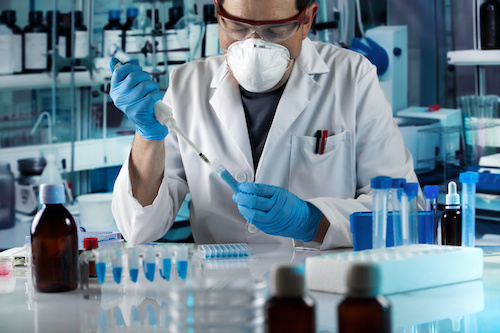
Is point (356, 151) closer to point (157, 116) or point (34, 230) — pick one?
point (157, 116)

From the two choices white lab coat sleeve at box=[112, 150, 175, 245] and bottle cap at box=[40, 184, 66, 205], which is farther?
white lab coat sleeve at box=[112, 150, 175, 245]

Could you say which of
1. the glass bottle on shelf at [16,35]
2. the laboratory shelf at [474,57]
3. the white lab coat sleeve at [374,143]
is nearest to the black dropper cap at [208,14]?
the glass bottle on shelf at [16,35]

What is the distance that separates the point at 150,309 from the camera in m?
1.08

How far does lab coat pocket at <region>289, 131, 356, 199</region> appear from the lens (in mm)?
2029

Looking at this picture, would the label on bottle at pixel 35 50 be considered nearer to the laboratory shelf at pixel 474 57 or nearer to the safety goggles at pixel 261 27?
the safety goggles at pixel 261 27

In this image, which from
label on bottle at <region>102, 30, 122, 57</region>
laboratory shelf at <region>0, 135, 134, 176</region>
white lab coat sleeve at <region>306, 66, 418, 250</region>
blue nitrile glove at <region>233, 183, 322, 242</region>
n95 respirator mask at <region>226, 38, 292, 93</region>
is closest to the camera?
blue nitrile glove at <region>233, 183, 322, 242</region>

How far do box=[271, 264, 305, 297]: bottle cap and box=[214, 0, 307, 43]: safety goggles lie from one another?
1304 millimetres

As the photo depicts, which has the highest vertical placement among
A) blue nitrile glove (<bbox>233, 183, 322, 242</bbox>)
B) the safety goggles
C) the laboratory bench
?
the safety goggles

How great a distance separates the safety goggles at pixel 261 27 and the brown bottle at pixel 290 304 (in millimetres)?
1301

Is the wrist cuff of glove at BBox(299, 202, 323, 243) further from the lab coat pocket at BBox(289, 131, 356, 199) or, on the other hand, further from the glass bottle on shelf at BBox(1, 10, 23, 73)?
the glass bottle on shelf at BBox(1, 10, 23, 73)

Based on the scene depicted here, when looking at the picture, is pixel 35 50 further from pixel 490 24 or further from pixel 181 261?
pixel 181 261

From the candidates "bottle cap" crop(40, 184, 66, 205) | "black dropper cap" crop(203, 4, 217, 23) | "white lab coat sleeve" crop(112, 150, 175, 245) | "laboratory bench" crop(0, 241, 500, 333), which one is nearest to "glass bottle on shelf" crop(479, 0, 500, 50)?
"black dropper cap" crop(203, 4, 217, 23)

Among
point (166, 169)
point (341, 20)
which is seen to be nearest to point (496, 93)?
point (341, 20)

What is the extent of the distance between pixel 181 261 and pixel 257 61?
84cm
